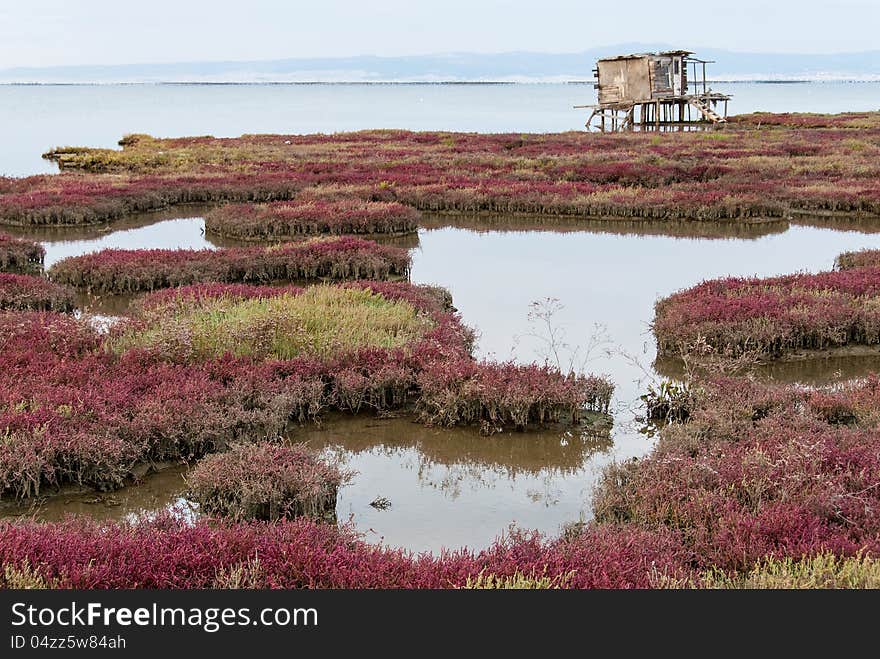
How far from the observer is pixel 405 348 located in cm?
1238

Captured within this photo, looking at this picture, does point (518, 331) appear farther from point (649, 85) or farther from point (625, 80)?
point (625, 80)

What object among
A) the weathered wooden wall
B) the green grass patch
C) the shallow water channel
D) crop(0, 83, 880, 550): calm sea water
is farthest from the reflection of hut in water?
the green grass patch

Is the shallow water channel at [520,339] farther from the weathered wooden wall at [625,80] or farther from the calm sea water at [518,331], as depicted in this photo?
the weathered wooden wall at [625,80]

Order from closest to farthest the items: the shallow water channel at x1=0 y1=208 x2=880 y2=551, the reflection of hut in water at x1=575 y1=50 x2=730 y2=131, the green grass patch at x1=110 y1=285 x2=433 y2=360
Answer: the shallow water channel at x1=0 y1=208 x2=880 y2=551
the green grass patch at x1=110 y1=285 x2=433 y2=360
the reflection of hut in water at x1=575 y1=50 x2=730 y2=131

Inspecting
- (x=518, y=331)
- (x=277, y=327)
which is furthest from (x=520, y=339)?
(x=277, y=327)

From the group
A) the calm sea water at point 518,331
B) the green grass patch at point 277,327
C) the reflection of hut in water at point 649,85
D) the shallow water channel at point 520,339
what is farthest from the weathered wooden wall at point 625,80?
the green grass patch at point 277,327

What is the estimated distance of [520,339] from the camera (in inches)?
598

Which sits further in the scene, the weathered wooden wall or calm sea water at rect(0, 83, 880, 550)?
the weathered wooden wall

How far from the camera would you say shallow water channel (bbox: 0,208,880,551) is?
28.9 feet

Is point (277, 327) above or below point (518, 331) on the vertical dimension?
above

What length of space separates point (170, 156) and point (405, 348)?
42.0m

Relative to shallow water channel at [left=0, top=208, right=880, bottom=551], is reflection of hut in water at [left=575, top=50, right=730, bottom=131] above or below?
above

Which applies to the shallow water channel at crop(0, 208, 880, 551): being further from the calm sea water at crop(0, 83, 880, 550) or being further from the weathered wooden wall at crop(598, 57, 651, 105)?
the weathered wooden wall at crop(598, 57, 651, 105)

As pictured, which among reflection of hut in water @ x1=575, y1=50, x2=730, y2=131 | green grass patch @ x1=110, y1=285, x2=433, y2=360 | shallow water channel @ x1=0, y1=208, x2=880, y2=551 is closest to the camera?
shallow water channel @ x1=0, y1=208, x2=880, y2=551
